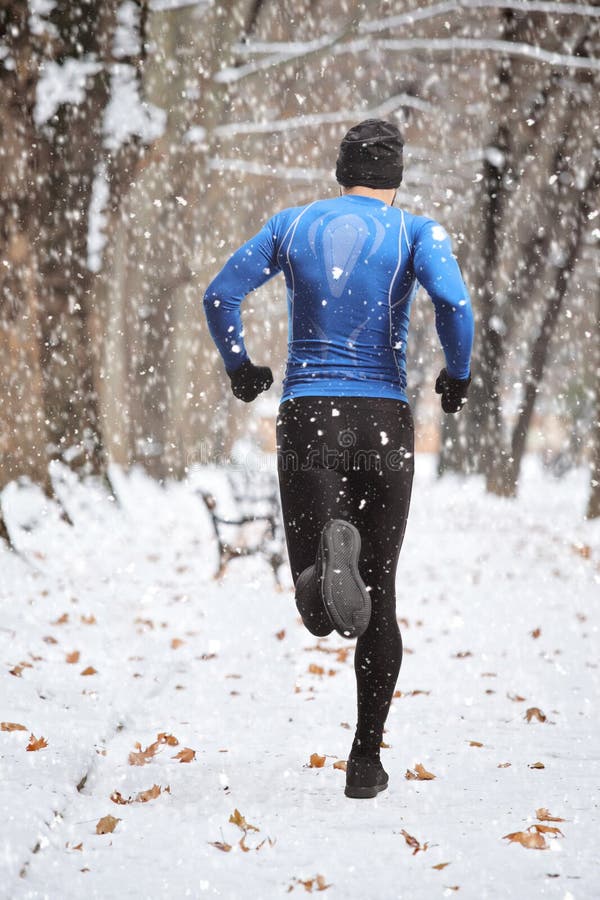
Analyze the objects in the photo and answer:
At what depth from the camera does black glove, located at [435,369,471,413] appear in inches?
139

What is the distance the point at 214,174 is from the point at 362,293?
1677 centimetres

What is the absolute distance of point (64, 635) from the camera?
6879 millimetres

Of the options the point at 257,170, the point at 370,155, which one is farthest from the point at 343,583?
the point at 257,170

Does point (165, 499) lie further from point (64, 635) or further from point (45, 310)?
point (64, 635)

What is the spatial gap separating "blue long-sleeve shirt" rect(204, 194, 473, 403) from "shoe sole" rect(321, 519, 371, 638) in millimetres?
480

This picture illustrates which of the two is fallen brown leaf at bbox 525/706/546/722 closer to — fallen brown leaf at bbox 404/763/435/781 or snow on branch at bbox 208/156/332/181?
fallen brown leaf at bbox 404/763/435/781

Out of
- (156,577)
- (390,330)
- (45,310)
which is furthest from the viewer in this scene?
(45,310)

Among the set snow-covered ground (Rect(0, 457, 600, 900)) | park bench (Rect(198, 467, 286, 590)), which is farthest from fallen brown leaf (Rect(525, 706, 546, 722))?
park bench (Rect(198, 467, 286, 590))

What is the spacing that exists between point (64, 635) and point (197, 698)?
1.64 m

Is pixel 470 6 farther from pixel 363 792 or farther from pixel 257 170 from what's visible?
pixel 363 792

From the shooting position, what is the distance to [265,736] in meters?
4.80

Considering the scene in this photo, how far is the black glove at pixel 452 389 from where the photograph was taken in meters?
3.54

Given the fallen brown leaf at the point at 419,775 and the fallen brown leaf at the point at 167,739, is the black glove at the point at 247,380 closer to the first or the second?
the fallen brown leaf at the point at 419,775

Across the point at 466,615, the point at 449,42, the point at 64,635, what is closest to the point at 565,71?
the point at 449,42
